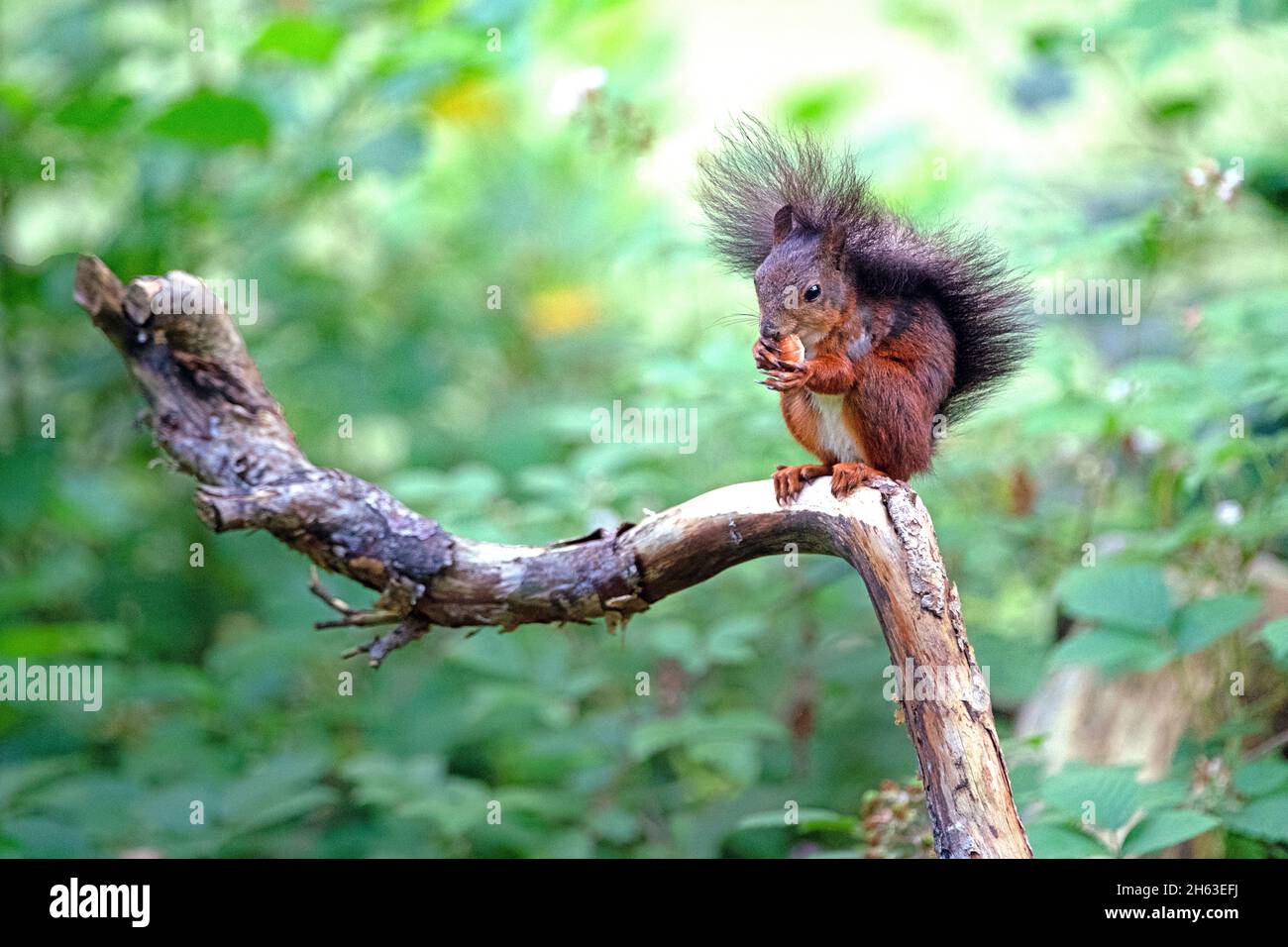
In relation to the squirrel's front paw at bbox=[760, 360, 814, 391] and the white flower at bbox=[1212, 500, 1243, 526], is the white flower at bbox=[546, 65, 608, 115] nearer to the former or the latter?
the squirrel's front paw at bbox=[760, 360, 814, 391]

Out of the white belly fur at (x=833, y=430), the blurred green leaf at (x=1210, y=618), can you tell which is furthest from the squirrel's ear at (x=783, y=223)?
→ the blurred green leaf at (x=1210, y=618)

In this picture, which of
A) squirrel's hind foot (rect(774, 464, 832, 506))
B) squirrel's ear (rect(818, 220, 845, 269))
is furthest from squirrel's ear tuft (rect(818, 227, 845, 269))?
squirrel's hind foot (rect(774, 464, 832, 506))

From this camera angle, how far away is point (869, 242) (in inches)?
84.8

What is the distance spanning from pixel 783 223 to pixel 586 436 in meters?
2.16

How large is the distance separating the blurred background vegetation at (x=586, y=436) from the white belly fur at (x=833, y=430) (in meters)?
0.46

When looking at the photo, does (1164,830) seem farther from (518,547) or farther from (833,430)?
(518,547)

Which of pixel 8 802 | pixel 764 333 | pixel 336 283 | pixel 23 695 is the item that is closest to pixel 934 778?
pixel 764 333

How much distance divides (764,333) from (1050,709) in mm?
1858

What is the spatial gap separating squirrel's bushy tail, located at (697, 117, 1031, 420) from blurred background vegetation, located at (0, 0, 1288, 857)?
0.13 meters

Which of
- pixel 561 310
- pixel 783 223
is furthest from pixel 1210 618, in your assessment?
pixel 561 310

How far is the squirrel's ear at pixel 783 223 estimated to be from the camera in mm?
2207

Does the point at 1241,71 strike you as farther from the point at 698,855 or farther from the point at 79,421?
the point at 79,421
